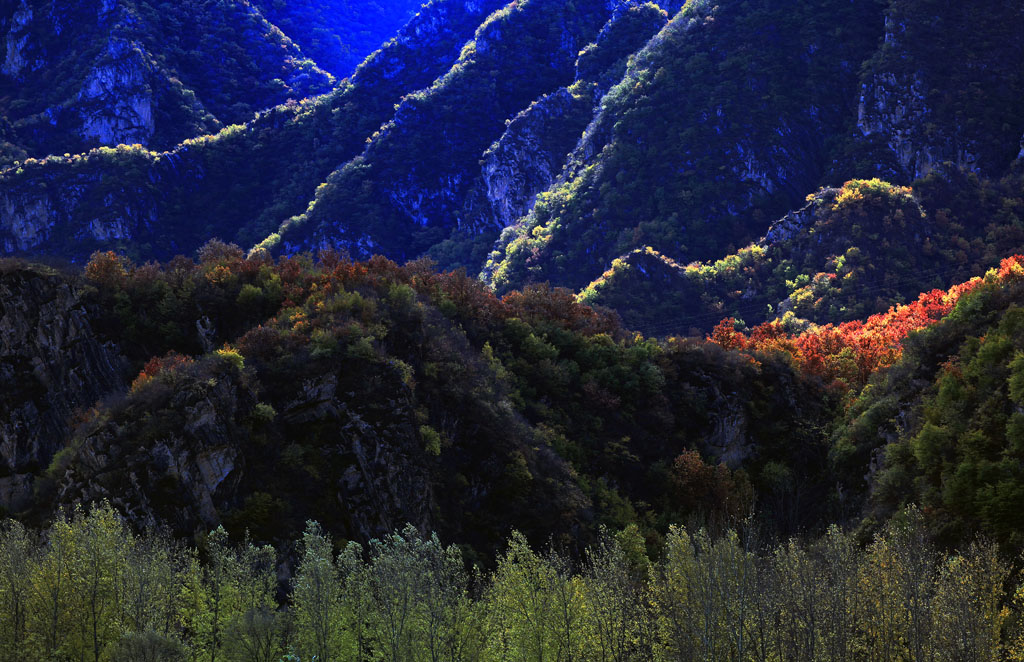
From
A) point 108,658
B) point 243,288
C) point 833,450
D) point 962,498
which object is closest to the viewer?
point 108,658

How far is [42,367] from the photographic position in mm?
51906

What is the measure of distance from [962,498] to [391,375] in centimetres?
3078

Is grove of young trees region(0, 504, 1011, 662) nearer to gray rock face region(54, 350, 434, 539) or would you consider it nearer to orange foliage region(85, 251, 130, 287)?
gray rock face region(54, 350, 434, 539)

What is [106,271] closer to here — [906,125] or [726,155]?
[726,155]

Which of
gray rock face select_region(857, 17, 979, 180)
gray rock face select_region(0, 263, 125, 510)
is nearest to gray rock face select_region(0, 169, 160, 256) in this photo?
gray rock face select_region(0, 263, 125, 510)

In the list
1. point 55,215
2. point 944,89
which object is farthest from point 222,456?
point 944,89

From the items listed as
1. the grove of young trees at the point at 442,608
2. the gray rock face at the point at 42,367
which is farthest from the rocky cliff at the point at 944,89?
the gray rock face at the point at 42,367

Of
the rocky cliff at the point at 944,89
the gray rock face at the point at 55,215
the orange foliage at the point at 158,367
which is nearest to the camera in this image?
the orange foliage at the point at 158,367

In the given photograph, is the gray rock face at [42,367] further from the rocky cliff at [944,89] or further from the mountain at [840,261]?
the rocky cliff at [944,89]

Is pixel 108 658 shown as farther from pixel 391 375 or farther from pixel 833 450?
pixel 833 450

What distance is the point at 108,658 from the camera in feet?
110

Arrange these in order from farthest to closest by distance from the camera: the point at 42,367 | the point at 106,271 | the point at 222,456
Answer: the point at 106,271 → the point at 42,367 → the point at 222,456

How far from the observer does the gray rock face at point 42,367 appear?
49.1 metres

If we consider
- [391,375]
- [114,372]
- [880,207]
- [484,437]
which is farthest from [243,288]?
[880,207]
